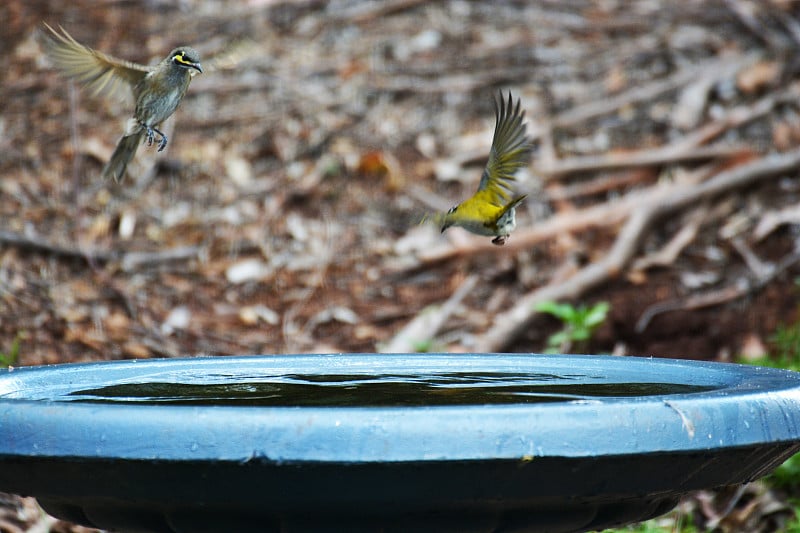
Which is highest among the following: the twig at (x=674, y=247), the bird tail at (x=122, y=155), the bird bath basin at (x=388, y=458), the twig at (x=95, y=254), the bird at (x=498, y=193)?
the twig at (x=95, y=254)

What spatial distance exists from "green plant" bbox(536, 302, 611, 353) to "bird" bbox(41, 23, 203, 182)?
2.54 metres

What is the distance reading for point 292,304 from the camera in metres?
5.79

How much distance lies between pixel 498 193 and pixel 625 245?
3.41 meters

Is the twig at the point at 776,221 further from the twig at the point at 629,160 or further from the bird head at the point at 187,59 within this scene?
the bird head at the point at 187,59

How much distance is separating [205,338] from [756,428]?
13.8ft

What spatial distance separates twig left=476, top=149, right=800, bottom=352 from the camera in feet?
16.9

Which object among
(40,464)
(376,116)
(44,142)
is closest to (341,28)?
(376,116)

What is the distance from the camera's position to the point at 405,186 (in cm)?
681

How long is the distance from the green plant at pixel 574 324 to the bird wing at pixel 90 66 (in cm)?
256

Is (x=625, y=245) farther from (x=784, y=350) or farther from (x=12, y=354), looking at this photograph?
(x=12, y=354)

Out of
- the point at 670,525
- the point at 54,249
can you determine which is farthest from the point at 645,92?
the point at 670,525

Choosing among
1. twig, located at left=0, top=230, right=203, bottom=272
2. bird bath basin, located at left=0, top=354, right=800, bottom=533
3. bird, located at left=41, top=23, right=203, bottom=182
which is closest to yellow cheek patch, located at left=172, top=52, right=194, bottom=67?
bird, located at left=41, top=23, right=203, bottom=182

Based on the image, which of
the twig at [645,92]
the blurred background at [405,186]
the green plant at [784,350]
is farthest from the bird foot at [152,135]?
the twig at [645,92]

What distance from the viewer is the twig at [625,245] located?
5164 millimetres
